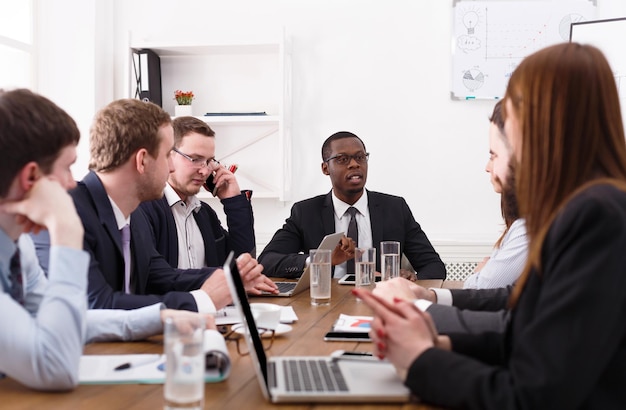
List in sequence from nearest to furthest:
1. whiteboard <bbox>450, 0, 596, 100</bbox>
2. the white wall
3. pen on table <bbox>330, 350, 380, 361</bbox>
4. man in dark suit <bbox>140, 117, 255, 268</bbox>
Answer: pen on table <bbox>330, 350, 380, 361</bbox> < man in dark suit <bbox>140, 117, 255, 268</bbox> < whiteboard <bbox>450, 0, 596, 100</bbox> < the white wall

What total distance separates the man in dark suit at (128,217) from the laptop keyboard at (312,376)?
0.55m

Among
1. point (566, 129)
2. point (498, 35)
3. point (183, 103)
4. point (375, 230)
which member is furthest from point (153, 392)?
point (498, 35)

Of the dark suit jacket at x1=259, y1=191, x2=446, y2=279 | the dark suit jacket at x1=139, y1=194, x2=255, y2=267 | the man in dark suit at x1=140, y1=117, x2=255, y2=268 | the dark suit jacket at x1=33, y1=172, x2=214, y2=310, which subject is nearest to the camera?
the dark suit jacket at x1=33, y1=172, x2=214, y2=310

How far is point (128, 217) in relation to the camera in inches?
87.1

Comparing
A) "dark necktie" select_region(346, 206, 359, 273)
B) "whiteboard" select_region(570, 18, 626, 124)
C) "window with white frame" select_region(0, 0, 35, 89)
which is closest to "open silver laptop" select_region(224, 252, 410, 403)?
"dark necktie" select_region(346, 206, 359, 273)

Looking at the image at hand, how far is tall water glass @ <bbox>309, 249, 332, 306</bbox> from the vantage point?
2.21 m

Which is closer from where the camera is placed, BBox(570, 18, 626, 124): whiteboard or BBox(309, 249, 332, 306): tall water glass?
BBox(309, 249, 332, 306): tall water glass

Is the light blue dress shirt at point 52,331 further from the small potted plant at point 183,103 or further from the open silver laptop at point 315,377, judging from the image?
the small potted plant at point 183,103

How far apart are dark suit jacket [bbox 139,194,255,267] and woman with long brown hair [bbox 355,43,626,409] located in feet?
5.76

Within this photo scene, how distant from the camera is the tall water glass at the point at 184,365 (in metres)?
1.09

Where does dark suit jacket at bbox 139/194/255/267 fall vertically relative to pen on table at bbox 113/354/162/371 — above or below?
above

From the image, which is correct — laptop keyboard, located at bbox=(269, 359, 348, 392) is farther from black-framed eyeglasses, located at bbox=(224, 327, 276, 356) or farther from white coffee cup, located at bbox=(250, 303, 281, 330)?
white coffee cup, located at bbox=(250, 303, 281, 330)

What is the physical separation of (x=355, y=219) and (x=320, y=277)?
1328mm

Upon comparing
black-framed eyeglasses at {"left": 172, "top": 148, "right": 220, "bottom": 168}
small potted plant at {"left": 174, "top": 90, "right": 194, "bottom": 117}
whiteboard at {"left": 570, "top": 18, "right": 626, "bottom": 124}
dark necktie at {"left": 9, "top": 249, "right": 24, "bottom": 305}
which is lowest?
dark necktie at {"left": 9, "top": 249, "right": 24, "bottom": 305}
